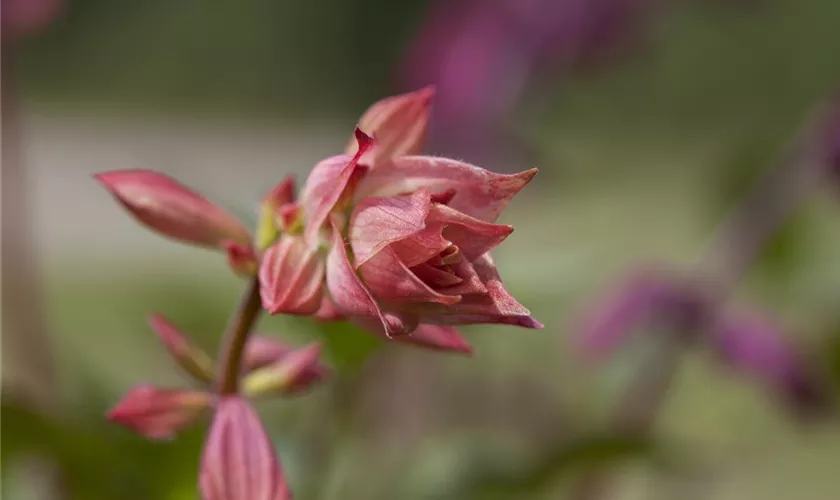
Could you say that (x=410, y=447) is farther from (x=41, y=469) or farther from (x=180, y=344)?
(x=180, y=344)

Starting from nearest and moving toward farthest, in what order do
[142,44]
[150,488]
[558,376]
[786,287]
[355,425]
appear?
[150,488] < [355,425] < [786,287] < [558,376] < [142,44]

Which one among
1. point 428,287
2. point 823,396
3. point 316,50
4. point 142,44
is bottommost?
point 142,44

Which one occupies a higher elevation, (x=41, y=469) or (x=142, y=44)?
(x=41, y=469)

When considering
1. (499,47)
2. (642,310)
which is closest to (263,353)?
(642,310)

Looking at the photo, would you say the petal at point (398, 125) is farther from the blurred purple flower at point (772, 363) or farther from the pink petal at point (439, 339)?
the blurred purple flower at point (772, 363)

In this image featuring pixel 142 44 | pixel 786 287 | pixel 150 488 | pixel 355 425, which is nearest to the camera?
pixel 150 488

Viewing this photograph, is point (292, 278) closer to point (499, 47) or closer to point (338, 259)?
point (338, 259)

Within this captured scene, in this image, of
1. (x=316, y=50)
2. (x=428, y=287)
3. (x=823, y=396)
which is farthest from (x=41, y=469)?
(x=316, y=50)
